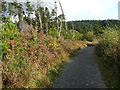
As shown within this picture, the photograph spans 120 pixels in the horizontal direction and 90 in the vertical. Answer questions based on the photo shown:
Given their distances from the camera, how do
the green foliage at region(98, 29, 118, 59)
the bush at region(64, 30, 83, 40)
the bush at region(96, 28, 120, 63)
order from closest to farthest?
1. the bush at region(96, 28, 120, 63)
2. the green foliage at region(98, 29, 118, 59)
3. the bush at region(64, 30, 83, 40)

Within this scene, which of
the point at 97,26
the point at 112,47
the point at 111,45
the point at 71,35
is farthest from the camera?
the point at 97,26

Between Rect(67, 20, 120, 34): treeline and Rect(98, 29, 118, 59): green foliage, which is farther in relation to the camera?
Rect(67, 20, 120, 34): treeline

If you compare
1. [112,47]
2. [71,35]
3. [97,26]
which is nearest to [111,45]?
[112,47]

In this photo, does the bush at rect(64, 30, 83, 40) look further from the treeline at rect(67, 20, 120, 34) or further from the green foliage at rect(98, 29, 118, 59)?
the green foliage at rect(98, 29, 118, 59)

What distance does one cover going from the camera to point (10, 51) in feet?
22.2

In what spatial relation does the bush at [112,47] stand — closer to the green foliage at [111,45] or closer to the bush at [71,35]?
the green foliage at [111,45]

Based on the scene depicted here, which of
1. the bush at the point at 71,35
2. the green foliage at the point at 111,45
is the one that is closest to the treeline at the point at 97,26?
the green foliage at the point at 111,45

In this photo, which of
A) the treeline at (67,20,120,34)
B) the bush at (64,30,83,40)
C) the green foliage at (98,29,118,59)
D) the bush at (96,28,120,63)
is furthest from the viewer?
the bush at (64,30,83,40)

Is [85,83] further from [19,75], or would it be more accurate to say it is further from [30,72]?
[19,75]

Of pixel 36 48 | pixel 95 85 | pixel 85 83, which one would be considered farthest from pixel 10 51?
pixel 95 85

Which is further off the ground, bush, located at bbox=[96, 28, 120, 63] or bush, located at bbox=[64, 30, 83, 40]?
bush, located at bbox=[96, 28, 120, 63]

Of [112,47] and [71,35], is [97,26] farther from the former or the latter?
[112,47]

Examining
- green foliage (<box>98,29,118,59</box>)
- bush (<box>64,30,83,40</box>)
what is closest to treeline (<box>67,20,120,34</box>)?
green foliage (<box>98,29,118,59</box>)

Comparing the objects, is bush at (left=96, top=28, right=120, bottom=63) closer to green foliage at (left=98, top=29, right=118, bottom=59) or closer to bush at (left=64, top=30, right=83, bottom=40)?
green foliage at (left=98, top=29, right=118, bottom=59)
